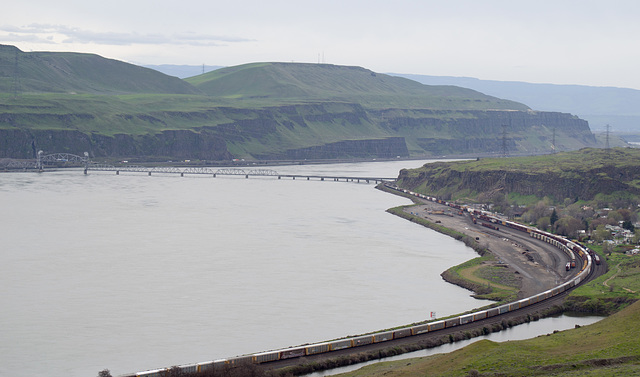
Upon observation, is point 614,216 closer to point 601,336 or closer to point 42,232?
point 601,336

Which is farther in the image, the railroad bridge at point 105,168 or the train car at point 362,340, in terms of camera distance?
the railroad bridge at point 105,168

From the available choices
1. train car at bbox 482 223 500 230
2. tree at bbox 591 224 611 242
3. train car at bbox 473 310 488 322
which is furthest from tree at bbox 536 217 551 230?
train car at bbox 473 310 488 322

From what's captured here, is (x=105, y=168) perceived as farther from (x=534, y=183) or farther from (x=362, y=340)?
(x=362, y=340)

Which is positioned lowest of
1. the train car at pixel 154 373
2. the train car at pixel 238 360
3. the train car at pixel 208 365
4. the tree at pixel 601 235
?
the train car at pixel 154 373

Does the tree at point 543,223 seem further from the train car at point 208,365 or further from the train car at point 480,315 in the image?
the train car at point 208,365

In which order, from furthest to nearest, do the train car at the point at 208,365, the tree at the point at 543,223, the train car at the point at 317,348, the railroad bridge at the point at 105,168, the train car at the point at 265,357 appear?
the railroad bridge at the point at 105,168 < the tree at the point at 543,223 < the train car at the point at 317,348 < the train car at the point at 265,357 < the train car at the point at 208,365

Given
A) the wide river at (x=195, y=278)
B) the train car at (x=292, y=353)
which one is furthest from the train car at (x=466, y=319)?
the train car at (x=292, y=353)

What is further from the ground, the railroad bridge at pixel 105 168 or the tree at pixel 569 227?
the railroad bridge at pixel 105 168
